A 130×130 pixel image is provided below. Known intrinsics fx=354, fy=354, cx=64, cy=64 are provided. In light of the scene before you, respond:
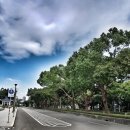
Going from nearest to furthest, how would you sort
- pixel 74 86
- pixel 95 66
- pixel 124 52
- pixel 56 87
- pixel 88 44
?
pixel 124 52
pixel 95 66
pixel 88 44
pixel 74 86
pixel 56 87

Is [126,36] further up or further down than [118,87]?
further up

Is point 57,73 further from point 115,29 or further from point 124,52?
point 124,52

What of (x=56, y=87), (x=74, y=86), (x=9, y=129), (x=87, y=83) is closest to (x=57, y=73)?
(x=56, y=87)

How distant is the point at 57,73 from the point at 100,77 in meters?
46.8

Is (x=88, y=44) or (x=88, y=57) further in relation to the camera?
(x=88, y=44)

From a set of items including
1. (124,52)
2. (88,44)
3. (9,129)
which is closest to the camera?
(9,129)

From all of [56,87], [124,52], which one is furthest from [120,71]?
[56,87]

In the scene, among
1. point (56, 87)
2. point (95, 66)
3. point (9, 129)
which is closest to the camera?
point (9, 129)

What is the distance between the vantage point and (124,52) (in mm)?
51844

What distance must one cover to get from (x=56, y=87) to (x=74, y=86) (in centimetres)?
3030

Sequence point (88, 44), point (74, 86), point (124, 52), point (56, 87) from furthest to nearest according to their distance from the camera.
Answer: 1. point (56, 87)
2. point (74, 86)
3. point (88, 44)
4. point (124, 52)

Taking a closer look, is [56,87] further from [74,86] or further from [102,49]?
[102,49]

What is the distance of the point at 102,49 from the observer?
194 feet

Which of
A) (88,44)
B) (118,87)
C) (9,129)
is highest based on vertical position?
(88,44)
